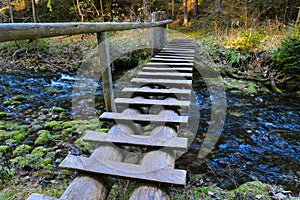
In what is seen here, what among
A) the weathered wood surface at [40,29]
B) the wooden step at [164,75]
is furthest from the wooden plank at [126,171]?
the wooden step at [164,75]

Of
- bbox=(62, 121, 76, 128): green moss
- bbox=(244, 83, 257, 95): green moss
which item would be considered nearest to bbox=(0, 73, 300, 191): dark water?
bbox=(244, 83, 257, 95): green moss

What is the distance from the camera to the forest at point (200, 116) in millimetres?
2584

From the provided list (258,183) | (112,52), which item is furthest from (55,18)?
(258,183)

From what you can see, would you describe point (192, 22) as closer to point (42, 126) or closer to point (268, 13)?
point (268, 13)

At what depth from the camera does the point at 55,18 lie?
13141mm

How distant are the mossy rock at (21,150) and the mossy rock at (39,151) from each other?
11 centimetres

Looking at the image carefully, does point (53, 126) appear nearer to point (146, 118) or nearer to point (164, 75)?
point (164, 75)

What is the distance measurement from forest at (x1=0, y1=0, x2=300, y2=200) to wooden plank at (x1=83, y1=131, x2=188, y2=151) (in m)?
0.63

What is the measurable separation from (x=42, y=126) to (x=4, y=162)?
3.45 ft

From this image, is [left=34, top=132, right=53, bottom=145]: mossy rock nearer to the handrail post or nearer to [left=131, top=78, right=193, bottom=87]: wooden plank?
[left=131, top=78, right=193, bottom=87]: wooden plank

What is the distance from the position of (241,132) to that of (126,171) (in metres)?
2.93

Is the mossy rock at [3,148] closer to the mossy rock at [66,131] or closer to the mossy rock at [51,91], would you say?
the mossy rock at [66,131]

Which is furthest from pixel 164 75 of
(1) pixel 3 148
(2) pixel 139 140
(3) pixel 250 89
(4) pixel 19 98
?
(4) pixel 19 98

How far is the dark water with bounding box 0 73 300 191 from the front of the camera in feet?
9.57
